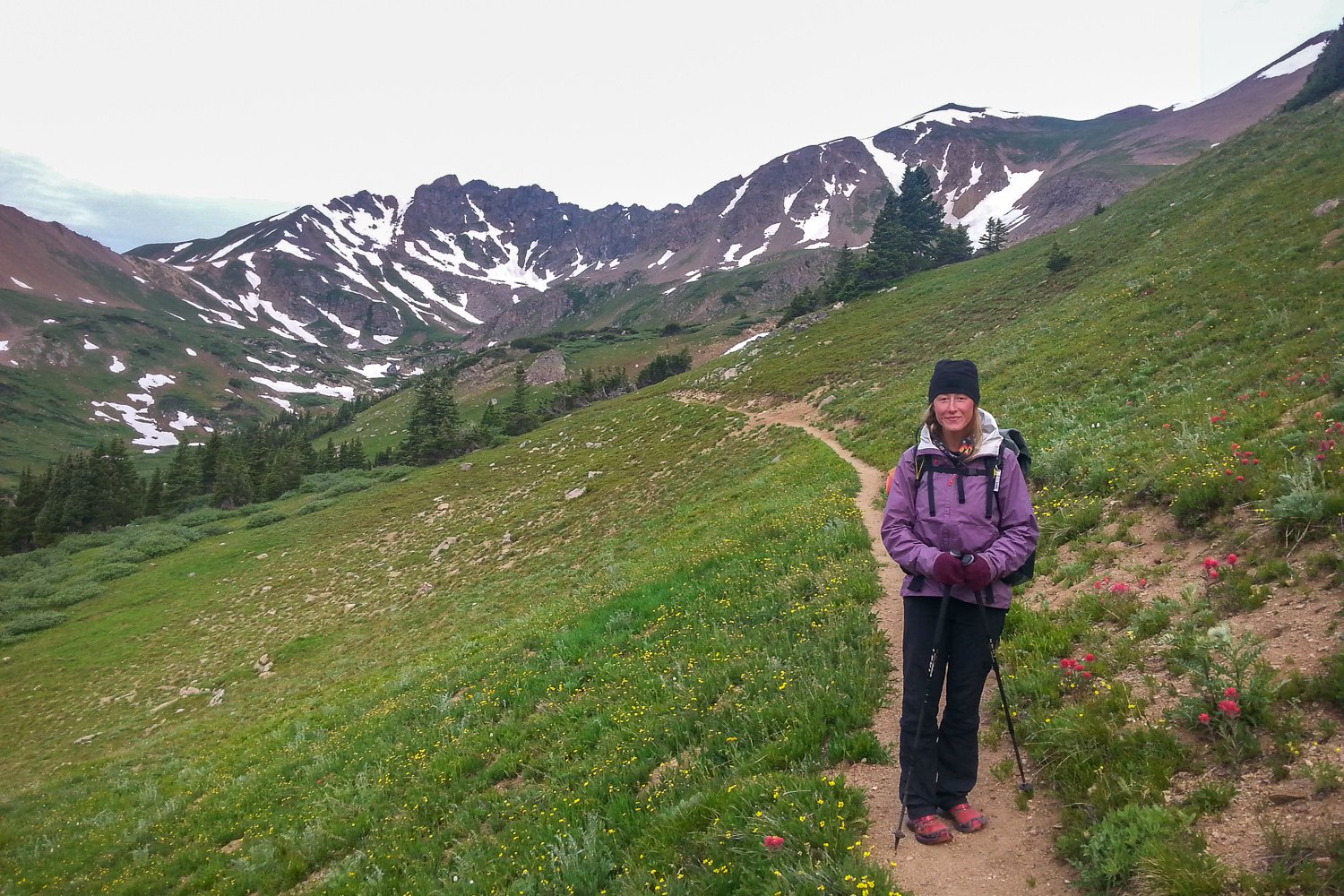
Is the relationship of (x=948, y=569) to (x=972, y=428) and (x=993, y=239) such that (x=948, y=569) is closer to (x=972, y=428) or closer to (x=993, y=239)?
(x=972, y=428)

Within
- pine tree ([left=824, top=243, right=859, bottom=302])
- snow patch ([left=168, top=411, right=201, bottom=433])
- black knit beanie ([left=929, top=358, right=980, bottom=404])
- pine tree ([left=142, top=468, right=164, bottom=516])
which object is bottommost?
pine tree ([left=142, top=468, right=164, bottom=516])

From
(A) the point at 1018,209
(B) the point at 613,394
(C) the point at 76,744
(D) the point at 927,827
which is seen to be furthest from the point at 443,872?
(A) the point at 1018,209

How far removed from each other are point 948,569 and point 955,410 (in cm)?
140

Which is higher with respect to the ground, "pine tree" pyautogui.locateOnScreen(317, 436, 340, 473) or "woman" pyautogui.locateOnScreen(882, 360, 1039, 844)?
"woman" pyautogui.locateOnScreen(882, 360, 1039, 844)

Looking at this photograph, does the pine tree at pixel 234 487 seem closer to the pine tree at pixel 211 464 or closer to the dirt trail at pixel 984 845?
the pine tree at pixel 211 464

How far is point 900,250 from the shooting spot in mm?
75875

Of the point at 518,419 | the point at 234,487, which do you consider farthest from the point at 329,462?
the point at 518,419

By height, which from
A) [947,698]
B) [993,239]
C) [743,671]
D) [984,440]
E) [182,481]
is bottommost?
[182,481]

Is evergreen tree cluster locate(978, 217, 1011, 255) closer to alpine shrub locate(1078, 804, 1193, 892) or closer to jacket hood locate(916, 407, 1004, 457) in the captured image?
jacket hood locate(916, 407, 1004, 457)

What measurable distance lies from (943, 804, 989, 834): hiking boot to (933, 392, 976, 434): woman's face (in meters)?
3.19

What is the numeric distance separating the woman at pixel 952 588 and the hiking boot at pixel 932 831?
0.05ft

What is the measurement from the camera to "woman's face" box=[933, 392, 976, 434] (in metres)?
5.04

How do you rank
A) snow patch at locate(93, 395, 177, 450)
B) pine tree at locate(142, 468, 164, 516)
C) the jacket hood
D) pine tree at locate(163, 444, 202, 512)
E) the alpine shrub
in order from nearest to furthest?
1. the alpine shrub
2. the jacket hood
3. pine tree at locate(142, 468, 164, 516)
4. pine tree at locate(163, 444, 202, 512)
5. snow patch at locate(93, 395, 177, 450)

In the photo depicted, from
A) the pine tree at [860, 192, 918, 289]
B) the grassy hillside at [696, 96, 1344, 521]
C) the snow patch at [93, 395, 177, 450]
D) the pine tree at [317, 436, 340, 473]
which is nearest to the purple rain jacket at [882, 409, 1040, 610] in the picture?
the grassy hillside at [696, 96, 1344, 521]
